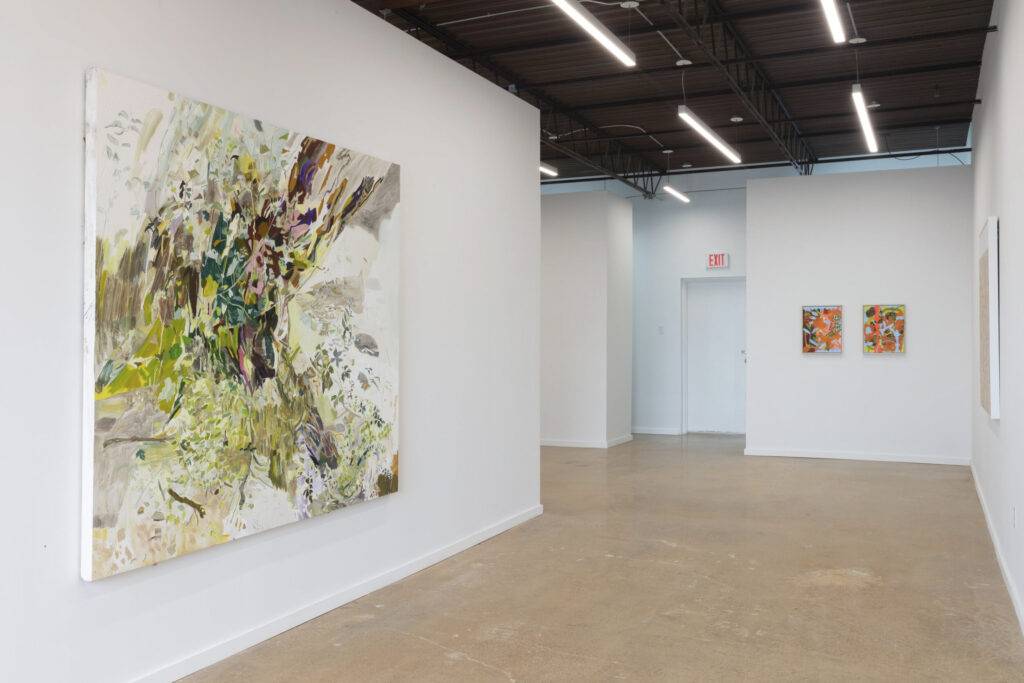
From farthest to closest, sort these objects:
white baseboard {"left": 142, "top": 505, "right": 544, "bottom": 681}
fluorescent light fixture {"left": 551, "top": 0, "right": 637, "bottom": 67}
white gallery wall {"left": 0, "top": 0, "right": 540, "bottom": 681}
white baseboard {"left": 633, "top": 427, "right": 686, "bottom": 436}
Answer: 1. white baseboard {"left": 633, "top": 427, "right": 686, "bottom": 436}
2. fluorescent light fixture {"left": 551, "top": 0, "right": 637, "bottom": 67}
3. white baseboard {"left": 142, "top": 505, "right": 544, "bottom": 681}
4. white gallery wall {"left": 0, "top": 0, "right": 540, "bottom": 681}

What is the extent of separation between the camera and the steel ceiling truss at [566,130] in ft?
27.5

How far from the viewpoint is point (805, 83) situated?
9922 mm

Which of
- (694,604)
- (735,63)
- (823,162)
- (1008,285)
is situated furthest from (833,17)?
(823,162)

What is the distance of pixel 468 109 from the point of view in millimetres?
6676

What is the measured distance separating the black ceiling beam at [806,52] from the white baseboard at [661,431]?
249 inches

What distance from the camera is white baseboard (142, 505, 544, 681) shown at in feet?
13.3

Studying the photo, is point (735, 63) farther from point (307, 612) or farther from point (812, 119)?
point (307, 612)

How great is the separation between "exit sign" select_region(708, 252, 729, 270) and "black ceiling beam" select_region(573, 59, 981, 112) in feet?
12.2

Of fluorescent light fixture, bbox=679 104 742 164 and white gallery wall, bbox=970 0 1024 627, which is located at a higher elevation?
fluorescent light fixture, bbox=679 104 742 164

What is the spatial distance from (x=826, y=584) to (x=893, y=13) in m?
5.00

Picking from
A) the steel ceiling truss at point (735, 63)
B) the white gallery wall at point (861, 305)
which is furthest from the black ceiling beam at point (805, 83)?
the white gallery wall at point (861, 305)

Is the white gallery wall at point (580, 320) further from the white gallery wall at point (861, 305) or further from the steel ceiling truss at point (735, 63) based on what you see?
the steel ceiling truss at point (735, 63)

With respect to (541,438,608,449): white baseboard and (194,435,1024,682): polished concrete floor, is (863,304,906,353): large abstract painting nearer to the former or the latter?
(194,435,1024,682): polished concrete floor

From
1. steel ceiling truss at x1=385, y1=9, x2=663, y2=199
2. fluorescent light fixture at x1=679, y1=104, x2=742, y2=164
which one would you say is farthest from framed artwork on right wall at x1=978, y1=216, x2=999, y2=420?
steel ceiling truss at x1=385, y1=9, x2=663, y2=199
